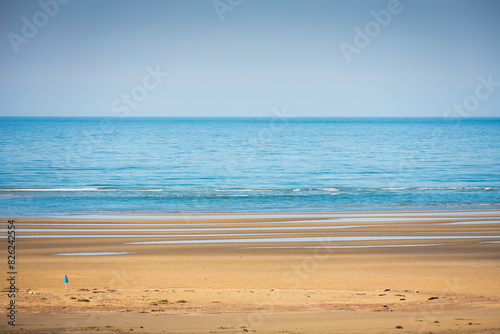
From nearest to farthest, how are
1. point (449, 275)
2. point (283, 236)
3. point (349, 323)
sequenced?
point (349, 323)
point (449, 275)
point (283, 236)

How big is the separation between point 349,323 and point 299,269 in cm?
510

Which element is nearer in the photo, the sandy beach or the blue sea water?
the sandy beach

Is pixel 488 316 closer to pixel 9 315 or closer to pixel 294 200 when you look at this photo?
pixel 9 315

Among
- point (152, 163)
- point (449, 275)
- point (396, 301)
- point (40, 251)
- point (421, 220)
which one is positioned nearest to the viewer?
point (396, 301)

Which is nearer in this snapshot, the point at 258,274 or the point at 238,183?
the point at 258,274

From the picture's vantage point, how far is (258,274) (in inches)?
543

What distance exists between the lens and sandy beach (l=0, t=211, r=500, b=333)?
9.31 metres

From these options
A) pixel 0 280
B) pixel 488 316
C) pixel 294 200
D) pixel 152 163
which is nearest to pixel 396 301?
pixel 488 316

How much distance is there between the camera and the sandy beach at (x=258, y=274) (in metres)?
9.31

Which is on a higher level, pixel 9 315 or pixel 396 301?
pixel 9 315

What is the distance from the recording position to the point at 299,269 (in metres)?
14.2

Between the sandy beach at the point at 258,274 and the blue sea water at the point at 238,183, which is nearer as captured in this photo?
the sandy beach at the point at 258,274

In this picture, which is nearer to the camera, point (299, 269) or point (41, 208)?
point (299, 269)

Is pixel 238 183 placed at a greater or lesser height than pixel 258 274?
lesser
